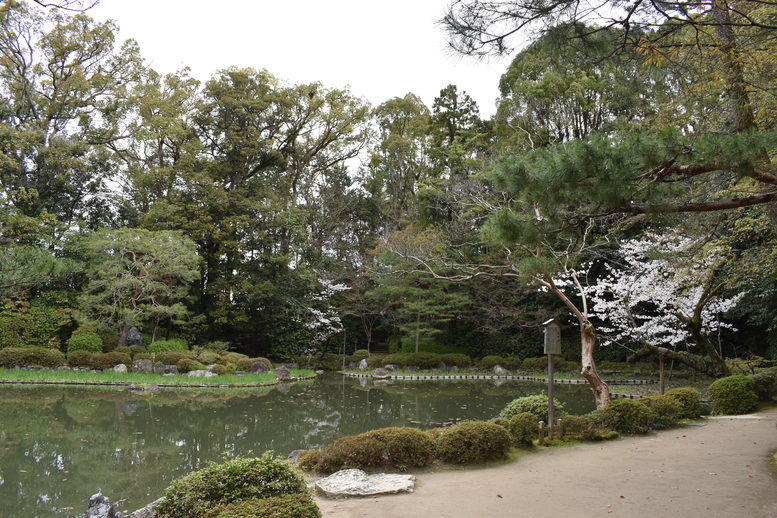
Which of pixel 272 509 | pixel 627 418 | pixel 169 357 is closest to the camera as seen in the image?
pixel 272 509

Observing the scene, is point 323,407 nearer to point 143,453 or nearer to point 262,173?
point 143,453

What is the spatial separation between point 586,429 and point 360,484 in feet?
11.7

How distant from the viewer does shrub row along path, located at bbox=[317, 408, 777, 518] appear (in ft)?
12.7

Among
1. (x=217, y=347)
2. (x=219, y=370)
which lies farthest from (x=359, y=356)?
(x=219, y=370)

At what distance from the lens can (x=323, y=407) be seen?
11109 mm

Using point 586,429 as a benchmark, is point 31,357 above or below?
above

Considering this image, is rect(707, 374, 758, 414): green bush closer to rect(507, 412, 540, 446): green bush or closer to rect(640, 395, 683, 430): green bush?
rect(640, 395, 683, 430): green bush

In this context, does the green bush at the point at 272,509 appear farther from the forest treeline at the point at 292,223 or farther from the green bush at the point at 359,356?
the green bush at the point at 359,356

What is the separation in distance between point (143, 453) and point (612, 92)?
1573 cm

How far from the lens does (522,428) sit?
6.25m

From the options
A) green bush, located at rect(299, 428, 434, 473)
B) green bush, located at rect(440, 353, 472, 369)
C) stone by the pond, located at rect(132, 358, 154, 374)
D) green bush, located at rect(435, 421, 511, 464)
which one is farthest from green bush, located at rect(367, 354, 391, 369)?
green bush, located at rect(299, 428, 434, 473)

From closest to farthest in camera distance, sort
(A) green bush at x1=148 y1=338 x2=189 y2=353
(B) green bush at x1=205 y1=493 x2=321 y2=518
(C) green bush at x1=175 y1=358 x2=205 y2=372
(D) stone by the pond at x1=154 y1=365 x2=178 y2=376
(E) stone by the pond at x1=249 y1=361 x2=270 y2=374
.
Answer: (B) green bush at x1=205 y1=493 x2=321 y2=518, (D) stone by the pond at x1=154 y1=365 x2=178 y2=376, (C) green bush at x1=175 y1=358 x2=205 y2=372, (A) green bush at x1=148 y1=338 x2=189 y2=353, (E) stone by the pond at x1=249 y1=361 x2=270 y2=374

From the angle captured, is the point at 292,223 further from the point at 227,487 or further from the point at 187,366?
the point at 227,487

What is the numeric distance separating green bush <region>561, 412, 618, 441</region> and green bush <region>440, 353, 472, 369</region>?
37.9 feet
